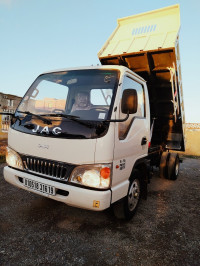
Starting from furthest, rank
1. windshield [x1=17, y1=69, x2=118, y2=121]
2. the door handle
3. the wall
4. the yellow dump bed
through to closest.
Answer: the wall, the yellow dump bed, the door handle, windshield [x1=17, y1=69, x2=118, y2=121]

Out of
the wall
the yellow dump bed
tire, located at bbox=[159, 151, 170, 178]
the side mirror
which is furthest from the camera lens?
the wall

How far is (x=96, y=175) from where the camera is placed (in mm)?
2229

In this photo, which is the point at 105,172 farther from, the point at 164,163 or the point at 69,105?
the point at 164,163

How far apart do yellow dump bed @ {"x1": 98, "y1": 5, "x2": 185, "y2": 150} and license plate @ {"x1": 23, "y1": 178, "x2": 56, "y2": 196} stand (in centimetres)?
300

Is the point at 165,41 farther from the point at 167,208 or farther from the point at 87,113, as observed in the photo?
the point at 167,208

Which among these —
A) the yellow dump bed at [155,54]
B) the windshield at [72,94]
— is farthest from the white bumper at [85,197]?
the yellow dump bed at [155,54]

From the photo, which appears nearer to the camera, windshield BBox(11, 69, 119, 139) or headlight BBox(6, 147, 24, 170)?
windshield BBox(11, 69, 119, 139)

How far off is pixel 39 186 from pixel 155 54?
3.30 m

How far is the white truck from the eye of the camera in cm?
224

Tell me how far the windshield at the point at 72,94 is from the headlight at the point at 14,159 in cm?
60

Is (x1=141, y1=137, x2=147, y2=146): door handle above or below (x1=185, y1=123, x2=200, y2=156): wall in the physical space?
above

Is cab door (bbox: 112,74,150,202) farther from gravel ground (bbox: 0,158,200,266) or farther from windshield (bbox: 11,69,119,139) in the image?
gravel ground (bbox: 0,158,200,266)

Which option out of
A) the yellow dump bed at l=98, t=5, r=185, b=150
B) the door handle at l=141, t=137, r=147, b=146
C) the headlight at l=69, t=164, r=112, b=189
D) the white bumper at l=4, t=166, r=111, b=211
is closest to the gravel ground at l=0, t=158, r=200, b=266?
the white bumper at l=4, t=166, r=111, b=211

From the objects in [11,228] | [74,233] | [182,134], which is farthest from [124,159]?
[182,134]
